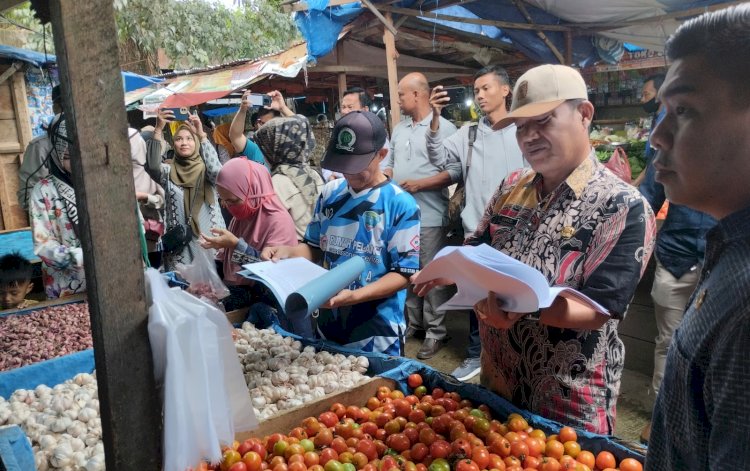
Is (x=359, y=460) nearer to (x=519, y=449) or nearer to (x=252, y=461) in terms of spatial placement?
(x=252, y=461)

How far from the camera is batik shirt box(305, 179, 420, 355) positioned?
8.01 feet

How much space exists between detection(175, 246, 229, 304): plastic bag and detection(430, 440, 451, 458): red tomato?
2.01 m

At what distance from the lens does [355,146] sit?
244cm

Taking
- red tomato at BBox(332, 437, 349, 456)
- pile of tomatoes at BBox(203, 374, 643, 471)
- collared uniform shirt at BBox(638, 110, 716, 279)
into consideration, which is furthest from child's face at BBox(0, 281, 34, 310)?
collared uniform shirt at BBox(638, 110, 716, 279)

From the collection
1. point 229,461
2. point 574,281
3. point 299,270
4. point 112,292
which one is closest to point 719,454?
point 574,281

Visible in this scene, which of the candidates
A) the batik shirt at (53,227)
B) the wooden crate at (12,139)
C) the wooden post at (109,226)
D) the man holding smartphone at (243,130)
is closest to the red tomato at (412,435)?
the wooden post at (109,226)

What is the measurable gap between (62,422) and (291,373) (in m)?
0.90

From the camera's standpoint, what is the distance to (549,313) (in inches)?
60.8

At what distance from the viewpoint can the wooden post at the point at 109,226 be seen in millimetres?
1096

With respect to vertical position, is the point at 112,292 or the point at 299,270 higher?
the point at 112,292

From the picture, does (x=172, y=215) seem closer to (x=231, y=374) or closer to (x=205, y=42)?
(x=231, y=374)

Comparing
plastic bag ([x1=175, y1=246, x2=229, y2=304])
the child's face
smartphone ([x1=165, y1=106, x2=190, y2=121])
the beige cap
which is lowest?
the child's face

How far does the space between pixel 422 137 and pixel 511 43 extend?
3.90 m

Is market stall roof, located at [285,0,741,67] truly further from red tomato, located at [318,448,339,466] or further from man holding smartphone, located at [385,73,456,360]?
red tomato, located at [318,448,339,466]
